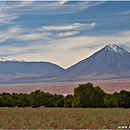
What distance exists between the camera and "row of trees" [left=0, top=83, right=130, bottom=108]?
52469 mm

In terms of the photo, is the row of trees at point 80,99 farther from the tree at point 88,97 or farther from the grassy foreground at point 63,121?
the grassy foreground at point 63,121

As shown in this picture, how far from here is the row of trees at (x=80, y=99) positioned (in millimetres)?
52469

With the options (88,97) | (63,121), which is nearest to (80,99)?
(88,97)

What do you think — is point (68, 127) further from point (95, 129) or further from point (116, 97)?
point (116, 97)

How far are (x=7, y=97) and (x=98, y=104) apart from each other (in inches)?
819

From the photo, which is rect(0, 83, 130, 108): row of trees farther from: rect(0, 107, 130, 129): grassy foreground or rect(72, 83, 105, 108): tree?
rect(0, 107, 130, 129): grassy foreground

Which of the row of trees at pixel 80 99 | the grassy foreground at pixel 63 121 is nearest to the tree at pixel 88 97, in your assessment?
the row of trees at pixel 80 99

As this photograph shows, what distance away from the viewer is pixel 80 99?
5244 centimetres

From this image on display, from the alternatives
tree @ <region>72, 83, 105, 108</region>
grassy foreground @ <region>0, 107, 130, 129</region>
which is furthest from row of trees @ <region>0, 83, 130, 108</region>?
grassy foreground @ <region>0, 107, 130, 129</region>

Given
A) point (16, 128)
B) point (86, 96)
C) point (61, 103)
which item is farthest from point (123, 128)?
point (61, 103)

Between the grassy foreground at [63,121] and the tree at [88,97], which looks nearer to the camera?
the grassy foreground at [63,121]

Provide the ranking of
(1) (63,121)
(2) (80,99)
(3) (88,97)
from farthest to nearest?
(3) (88,97) < (2) (80,99) < (1) (63,121)

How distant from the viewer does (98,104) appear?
53594mm

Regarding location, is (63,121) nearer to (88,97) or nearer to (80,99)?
(80,99)
